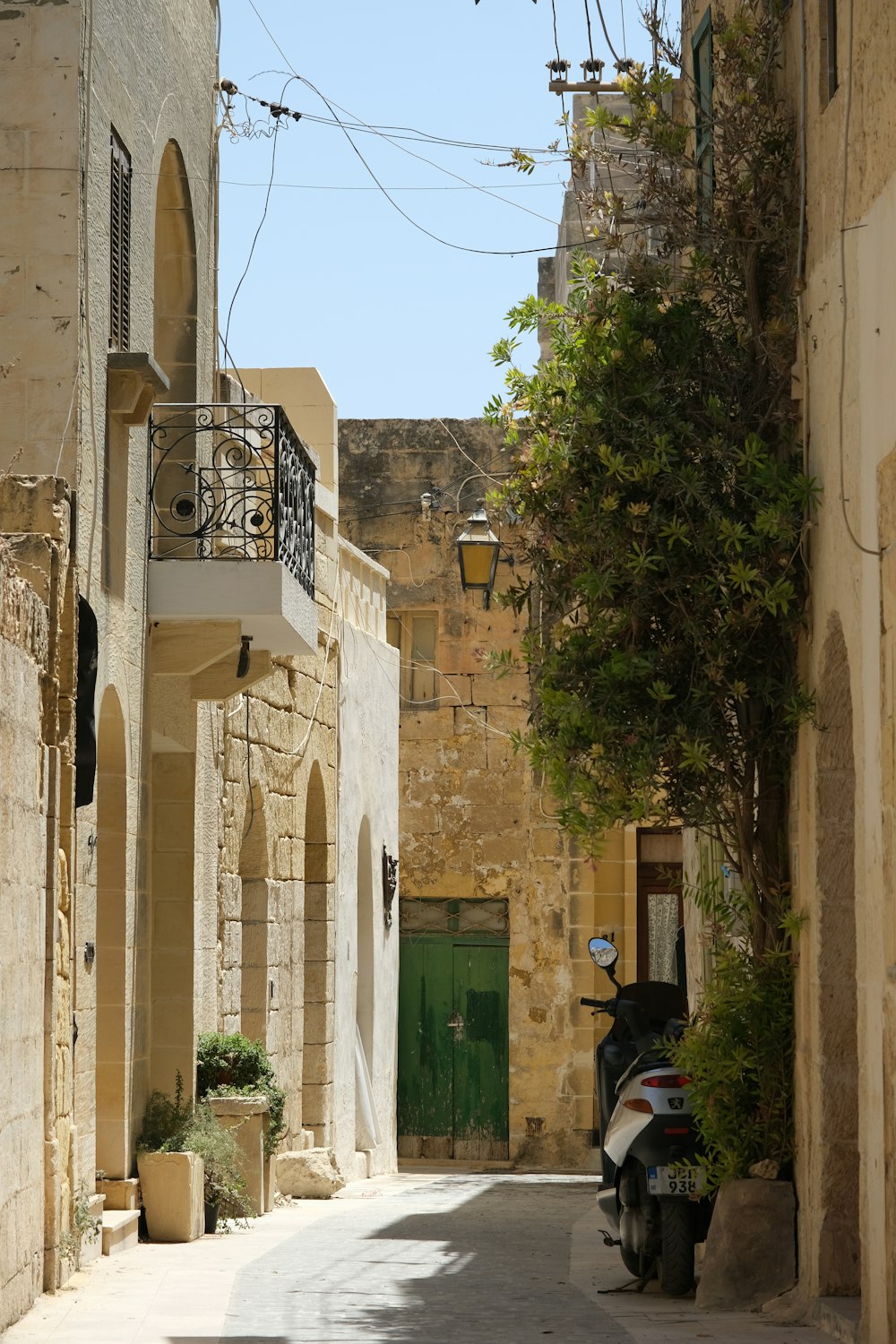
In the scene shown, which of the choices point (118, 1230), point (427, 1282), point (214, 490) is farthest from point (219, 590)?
point (427, 1282)

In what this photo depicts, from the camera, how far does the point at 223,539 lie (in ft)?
41.3

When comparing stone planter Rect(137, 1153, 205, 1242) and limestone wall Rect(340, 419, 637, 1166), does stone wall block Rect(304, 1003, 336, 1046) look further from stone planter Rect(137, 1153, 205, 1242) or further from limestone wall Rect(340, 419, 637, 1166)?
limestone wall Rect(340, 419, 637, 1166)

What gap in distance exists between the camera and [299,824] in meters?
15.6

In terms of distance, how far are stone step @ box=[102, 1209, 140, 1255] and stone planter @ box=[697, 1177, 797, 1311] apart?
3.34 metres

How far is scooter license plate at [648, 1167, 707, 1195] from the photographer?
7.89 meters

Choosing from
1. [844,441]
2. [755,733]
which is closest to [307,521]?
[755,733]

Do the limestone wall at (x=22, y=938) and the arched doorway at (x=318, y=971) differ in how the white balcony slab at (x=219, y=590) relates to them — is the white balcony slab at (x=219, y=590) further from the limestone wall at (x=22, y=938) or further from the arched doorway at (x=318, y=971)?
the arched doorway at (x=318, y=971)

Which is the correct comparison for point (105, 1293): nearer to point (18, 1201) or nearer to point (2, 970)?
point (18, 1201)

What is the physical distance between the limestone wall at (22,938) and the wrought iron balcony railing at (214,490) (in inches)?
122

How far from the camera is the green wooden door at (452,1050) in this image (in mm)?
22969

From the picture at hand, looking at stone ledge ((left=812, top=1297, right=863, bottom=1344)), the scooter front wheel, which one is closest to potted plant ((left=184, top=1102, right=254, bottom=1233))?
the scooter front wheel

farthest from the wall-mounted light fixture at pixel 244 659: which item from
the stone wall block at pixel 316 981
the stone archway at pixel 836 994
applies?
the stone wall block at pixel 316 981

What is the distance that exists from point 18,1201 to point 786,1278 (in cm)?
311

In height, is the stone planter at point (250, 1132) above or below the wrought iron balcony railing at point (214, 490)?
below
